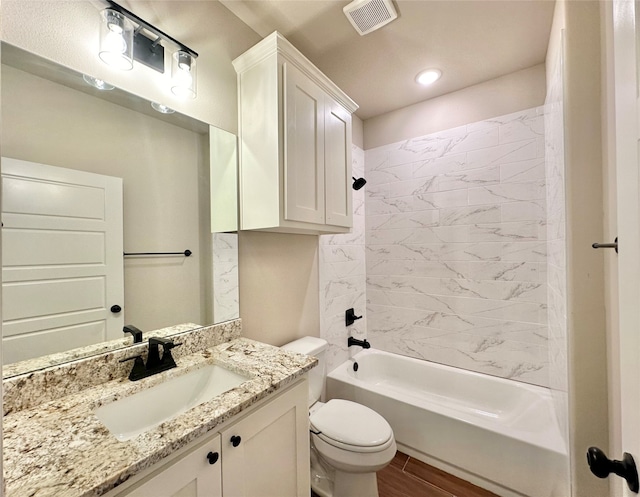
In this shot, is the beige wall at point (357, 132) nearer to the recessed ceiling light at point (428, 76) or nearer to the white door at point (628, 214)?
the recessed ceiling light at point (428, 76)

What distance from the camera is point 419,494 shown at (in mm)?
1646

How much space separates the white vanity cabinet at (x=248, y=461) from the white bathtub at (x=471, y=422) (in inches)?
38.1

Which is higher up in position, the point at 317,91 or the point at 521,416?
the point at 317,91

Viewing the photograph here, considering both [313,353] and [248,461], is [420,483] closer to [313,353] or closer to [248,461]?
[313,353]

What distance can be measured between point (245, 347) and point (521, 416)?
1.88 meters

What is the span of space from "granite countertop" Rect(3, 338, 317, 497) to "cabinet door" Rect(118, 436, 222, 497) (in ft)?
0.20

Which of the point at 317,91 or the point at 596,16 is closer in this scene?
the point at 596,16

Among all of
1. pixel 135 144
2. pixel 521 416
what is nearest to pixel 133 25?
pixel 135 144

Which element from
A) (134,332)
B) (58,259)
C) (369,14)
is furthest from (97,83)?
(369,14)

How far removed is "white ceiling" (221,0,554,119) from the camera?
149cm

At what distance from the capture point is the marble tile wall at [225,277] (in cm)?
→ 146

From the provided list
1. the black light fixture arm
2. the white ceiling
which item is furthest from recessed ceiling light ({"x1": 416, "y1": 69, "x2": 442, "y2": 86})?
the black light fixture arm

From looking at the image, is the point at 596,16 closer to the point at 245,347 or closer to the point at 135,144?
the point at 135,144

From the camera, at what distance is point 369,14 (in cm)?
149
